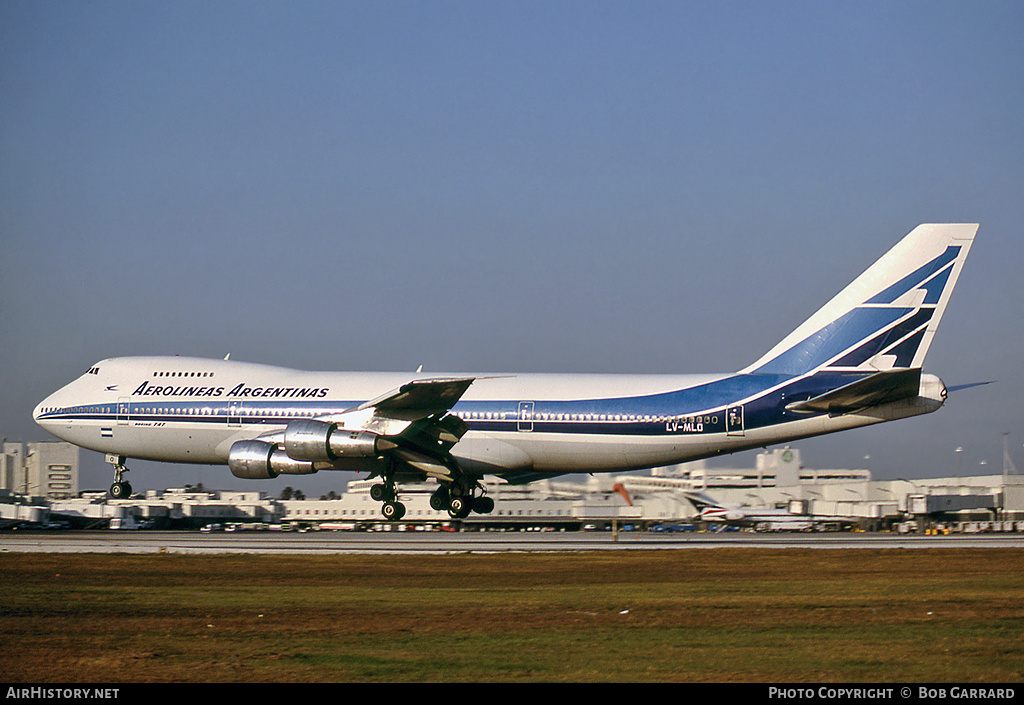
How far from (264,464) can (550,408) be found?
34.0 ft

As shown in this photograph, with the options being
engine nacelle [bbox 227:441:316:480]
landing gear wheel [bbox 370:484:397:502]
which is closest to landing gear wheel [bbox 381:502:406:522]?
landing gear wheel [bbox 370:484:397:502]

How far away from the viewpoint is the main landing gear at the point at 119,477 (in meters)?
42.6

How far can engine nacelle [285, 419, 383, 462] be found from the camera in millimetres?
35750

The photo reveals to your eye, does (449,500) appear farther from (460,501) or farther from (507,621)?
(507,621)

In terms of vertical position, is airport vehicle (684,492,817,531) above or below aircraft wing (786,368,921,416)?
below

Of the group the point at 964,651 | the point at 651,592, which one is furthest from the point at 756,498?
the point at 964,651

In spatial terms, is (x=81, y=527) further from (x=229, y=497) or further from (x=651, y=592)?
(x=651, y=592)

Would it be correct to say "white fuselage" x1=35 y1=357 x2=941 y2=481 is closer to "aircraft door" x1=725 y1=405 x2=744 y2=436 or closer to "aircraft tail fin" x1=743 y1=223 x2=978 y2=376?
"aircraft door" x1=725 y1=405 x2=744 y2=436

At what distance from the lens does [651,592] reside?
20156 mm

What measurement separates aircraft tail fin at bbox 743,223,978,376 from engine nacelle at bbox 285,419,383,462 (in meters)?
15.4

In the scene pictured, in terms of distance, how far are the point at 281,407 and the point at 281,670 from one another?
96.6ft

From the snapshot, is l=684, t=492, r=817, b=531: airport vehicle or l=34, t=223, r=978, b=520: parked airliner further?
l=684, t=492, r=817, b=531: airport vehicle

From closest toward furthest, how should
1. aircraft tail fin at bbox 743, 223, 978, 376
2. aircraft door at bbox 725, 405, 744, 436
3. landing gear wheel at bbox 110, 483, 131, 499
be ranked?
aircraft tail fin at bbox 743, 223, 978, 376
aircraft door at bbox 725, 405, 744, 436
landing gear wheel at bbox 110, 483, 131, 499

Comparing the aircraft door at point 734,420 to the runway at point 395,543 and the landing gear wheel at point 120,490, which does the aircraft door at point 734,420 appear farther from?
the landing gear wheel at point 120,490
